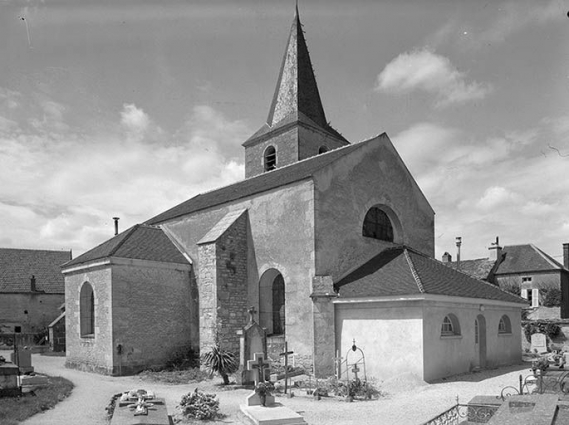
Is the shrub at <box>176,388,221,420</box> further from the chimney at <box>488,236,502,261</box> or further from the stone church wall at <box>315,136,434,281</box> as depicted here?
the chimney at <box>488,236,502,261</box>

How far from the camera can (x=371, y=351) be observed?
15.1 meters

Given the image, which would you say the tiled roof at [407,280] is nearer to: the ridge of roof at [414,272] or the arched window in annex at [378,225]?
the ridge of roof at [414,272]

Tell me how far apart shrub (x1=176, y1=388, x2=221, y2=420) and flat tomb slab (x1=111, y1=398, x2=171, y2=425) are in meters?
1.21

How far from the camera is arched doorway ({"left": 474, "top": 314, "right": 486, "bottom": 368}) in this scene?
16812 mm

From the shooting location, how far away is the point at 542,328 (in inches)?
1043

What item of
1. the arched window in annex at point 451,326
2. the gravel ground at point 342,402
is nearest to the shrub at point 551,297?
the gravel ground at point 342,402

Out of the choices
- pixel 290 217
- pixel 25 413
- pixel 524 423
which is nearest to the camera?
pixel 524 423

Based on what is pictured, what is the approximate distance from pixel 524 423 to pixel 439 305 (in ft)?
30.8

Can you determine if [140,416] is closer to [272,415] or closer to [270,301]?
[272,415]

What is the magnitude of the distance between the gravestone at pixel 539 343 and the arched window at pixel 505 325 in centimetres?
777

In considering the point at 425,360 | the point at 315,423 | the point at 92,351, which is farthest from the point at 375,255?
the point at 92,351

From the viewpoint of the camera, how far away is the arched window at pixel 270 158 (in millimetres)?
26589

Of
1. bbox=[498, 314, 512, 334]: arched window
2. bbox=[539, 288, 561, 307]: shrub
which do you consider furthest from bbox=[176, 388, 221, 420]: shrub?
bbox=[539, 288, 561, 307]: shrub

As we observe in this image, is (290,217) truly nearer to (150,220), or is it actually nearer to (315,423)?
(315,423)
